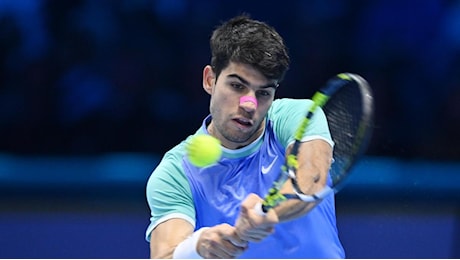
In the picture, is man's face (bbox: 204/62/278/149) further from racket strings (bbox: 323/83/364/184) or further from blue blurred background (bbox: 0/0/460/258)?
blue blurred background (bbox: 0/0/460/258)

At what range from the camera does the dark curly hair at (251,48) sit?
3.36 meters

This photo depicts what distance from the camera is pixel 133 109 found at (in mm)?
5285

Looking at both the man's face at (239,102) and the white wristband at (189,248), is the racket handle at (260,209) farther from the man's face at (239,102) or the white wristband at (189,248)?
the man's face at (239,102)

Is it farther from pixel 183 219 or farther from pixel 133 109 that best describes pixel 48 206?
pixel 183 219

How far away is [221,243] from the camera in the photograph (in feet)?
9.80

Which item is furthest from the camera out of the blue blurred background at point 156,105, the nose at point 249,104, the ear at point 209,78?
the blue blurred background at point 156,105

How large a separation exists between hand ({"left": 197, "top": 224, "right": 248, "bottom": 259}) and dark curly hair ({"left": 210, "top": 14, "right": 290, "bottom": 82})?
0.62 m

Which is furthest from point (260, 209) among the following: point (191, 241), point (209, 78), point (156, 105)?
point (156, 105)

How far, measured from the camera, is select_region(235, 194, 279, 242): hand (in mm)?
2861

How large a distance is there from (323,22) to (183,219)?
2.24 meters

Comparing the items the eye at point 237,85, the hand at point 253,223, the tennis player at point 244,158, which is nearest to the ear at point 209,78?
the tennis player at point 244,158

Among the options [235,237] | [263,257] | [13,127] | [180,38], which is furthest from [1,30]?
[235,237]

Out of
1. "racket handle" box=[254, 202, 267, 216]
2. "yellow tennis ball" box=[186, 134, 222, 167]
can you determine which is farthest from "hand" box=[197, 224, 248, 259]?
"yellow tennis ball" box=[186, 134, 222, 167]

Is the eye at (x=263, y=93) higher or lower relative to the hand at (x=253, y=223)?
higher
